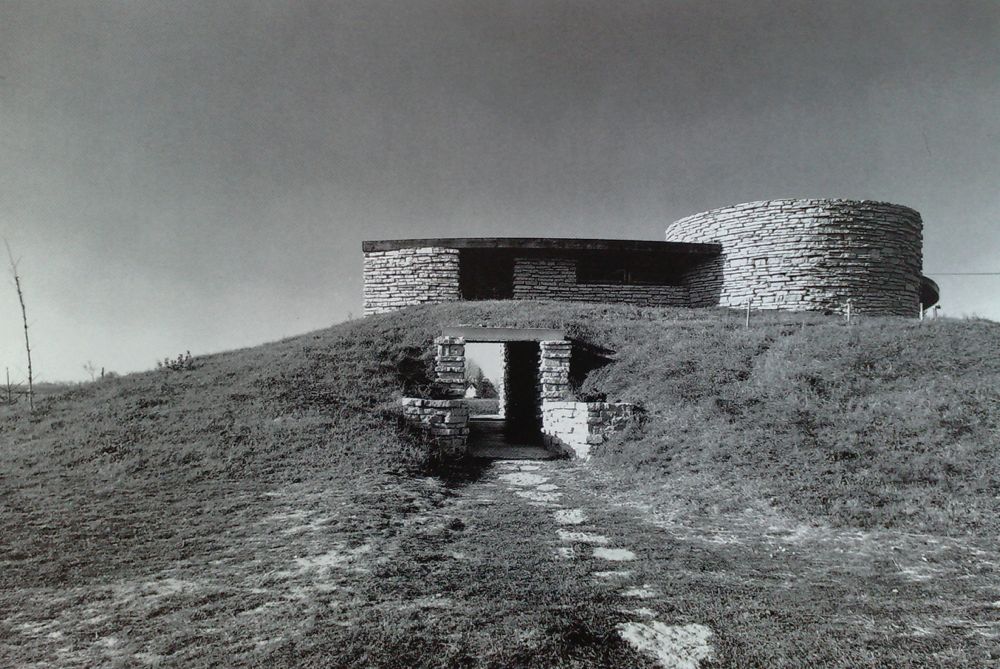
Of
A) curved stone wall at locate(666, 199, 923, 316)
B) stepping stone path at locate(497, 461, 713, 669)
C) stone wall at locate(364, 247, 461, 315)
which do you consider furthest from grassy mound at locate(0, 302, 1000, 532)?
curved stone wall at locate(666, 199, 923, 316)

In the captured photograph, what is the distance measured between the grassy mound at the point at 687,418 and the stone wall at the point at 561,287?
4.89 meters

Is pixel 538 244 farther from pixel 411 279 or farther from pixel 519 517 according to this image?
pixel 519 517

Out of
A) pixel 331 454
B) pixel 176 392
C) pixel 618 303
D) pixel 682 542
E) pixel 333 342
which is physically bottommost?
pixel 682 542

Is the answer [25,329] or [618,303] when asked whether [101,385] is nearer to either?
[25,329]

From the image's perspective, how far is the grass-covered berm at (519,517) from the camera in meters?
3.65

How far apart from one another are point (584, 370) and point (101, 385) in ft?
40.8

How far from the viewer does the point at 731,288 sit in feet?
63.2

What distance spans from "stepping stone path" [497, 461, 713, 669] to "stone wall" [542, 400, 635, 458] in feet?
7.16

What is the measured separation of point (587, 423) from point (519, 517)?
155 inches

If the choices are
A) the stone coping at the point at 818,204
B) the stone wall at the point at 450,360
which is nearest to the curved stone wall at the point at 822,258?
the stone coping at the point at 818,204

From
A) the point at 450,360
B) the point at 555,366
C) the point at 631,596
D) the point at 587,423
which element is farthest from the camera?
the point at 450,360

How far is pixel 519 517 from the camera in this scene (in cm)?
675

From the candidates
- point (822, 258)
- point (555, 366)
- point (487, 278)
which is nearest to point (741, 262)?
point (822, 258)

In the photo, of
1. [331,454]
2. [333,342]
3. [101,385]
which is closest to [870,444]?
[331,454]
